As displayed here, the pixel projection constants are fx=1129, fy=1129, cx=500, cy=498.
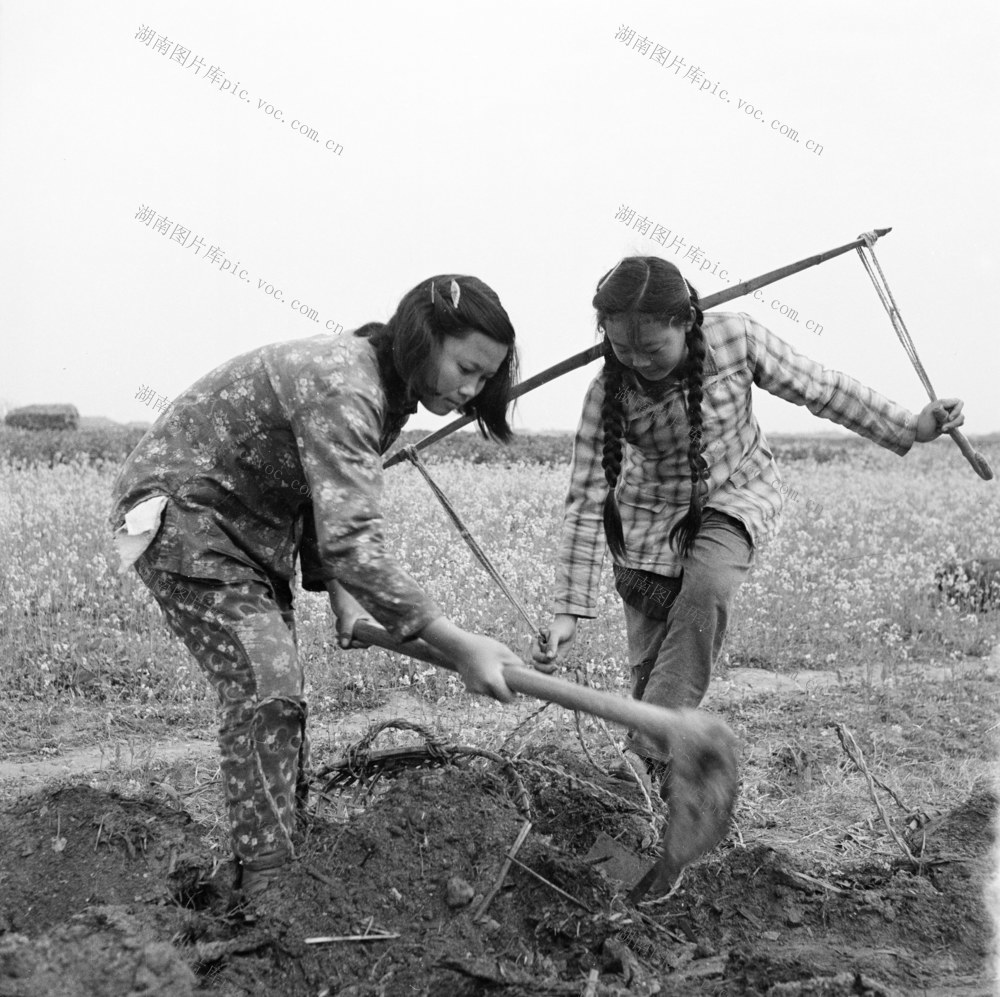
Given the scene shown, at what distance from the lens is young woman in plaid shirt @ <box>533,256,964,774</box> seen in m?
3.29

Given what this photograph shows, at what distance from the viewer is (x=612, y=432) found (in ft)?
11.1

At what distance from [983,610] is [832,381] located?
4.41m

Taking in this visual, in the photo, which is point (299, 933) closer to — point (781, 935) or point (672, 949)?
point (672, 949)

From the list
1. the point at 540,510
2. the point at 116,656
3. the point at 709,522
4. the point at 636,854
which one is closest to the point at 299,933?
the point at 636,854

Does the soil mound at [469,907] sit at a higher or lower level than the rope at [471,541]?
lower

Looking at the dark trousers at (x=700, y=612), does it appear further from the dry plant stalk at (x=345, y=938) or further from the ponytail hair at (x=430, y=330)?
the dry plant stalk at (x=345, y=938)

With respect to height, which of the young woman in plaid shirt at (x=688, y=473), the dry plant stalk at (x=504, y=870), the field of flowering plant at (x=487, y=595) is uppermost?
the young woman in plaid shirt at (x=688, y=473)

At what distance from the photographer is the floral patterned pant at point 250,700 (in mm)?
2629

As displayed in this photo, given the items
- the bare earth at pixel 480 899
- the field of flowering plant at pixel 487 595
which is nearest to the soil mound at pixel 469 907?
the bare earth at pixel 480 899

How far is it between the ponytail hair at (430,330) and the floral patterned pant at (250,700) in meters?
0.60

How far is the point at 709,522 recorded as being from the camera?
3357 millimetres

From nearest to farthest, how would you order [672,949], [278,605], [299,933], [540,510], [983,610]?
[299,933] < [672,949] < [278,605] < [983,610] < [540,510]

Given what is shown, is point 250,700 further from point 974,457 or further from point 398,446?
point 398,446

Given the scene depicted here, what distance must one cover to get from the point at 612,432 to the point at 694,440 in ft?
0.82
